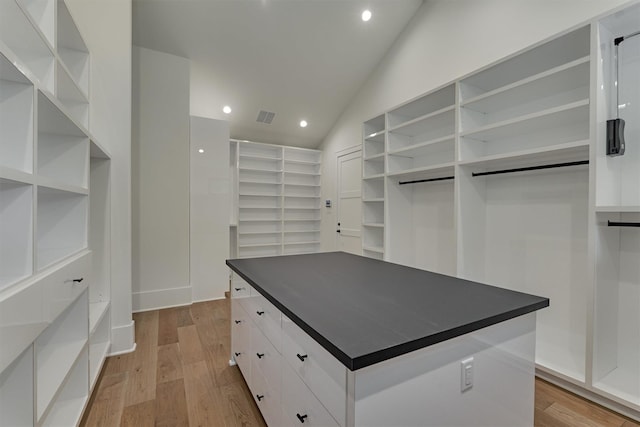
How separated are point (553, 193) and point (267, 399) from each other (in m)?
2.49

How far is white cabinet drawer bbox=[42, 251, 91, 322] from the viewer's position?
1.20 m

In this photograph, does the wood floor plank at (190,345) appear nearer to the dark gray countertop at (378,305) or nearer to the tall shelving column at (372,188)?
the dark gray countertop at (378,305)

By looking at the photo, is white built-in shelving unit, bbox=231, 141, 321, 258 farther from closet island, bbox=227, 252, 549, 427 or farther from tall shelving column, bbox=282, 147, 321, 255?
closet island, bbox=227, 252, 549, 427

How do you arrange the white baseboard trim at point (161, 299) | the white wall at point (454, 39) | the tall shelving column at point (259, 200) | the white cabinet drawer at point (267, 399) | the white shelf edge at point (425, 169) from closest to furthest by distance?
the white cabinet drawer at point (267, 399)
the white wall at point (454, 39)
the white shelf edge at point (425, 169)
the white baseboard trim at point (161, 299)
the tall shelving column at point (259, 200)

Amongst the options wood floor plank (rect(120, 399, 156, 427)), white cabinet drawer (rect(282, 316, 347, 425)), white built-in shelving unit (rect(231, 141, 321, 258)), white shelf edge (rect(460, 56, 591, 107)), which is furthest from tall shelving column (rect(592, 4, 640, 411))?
white built-in shelving unit (rect(231, 141, 321, 258))

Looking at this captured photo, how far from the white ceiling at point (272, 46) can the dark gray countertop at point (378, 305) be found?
10.6ft

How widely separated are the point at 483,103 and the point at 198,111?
13.1 feet

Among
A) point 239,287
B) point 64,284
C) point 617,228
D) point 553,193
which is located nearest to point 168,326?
point 239,287

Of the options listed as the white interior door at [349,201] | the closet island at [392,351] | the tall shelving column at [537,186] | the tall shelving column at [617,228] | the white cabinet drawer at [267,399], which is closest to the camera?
the closet island at [392,351]

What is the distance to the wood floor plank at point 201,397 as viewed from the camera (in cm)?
167

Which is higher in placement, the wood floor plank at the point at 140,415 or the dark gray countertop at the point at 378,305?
the dark gray countertop at the point at 378,305

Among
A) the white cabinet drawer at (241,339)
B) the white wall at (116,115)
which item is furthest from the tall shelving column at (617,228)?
the white wall at (116,115)

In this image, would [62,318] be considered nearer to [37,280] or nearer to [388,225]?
[37,280]

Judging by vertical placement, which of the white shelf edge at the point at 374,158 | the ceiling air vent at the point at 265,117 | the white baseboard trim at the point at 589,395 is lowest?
the white baseboard trim at the point at 589,395
